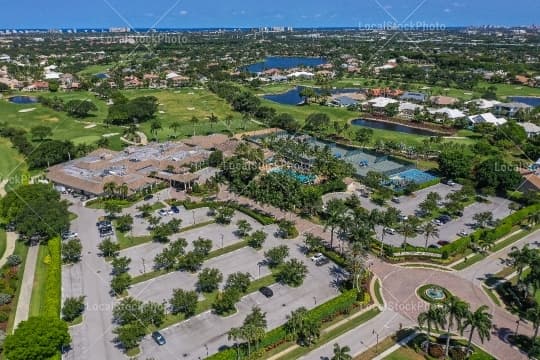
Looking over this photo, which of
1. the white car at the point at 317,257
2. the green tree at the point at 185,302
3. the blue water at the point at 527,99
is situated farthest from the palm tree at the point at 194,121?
the blue water at the point at 527,99

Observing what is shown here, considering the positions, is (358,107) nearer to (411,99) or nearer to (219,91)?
(411,99)

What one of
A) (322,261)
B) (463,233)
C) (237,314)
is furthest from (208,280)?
(463,233)

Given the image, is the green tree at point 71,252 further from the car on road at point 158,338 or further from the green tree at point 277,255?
the green tree at point 277,255

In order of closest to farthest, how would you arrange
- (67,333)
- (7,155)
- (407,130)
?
(67,333)
(7,155)
(407,130)

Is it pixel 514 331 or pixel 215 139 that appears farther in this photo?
pixel 215 139

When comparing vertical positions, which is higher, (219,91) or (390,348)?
(219,91)

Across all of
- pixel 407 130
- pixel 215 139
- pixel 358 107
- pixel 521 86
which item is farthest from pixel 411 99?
pixel 215 139
